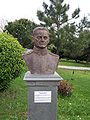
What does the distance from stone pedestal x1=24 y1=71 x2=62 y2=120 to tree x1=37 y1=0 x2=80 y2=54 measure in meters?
7.77

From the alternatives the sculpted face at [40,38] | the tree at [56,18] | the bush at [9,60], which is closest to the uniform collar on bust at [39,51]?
the sculpted face at [40,38]

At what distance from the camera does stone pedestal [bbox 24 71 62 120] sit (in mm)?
2605

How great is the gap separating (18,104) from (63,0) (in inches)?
367

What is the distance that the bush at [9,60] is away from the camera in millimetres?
4363

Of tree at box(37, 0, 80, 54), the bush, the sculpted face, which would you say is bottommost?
the bush

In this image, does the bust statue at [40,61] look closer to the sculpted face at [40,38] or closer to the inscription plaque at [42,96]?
the sculpted face at [40,38]

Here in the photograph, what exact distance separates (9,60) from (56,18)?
7382 millimetres

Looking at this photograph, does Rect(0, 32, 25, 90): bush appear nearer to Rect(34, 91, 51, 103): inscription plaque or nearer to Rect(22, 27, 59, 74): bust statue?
Rect(22, 27, 59, 74): bust statue

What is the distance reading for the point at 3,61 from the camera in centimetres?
441

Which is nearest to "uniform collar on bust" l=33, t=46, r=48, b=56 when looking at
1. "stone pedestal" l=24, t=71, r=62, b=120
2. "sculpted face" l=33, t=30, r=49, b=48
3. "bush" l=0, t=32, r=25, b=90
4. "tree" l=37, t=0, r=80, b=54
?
A: "sculpted face" l=33, t=30, r=49, b=48

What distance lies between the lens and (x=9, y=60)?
14.6ft

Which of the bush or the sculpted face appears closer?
the sculpted face

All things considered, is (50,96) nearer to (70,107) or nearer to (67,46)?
(70,107)

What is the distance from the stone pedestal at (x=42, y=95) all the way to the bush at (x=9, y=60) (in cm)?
195
